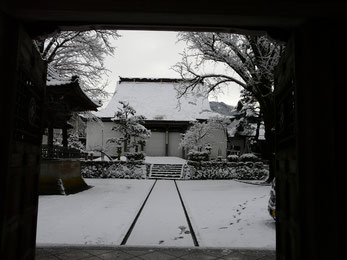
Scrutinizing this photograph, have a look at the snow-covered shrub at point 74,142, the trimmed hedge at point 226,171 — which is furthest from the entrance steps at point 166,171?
the snow-covered shrub at point 74,142

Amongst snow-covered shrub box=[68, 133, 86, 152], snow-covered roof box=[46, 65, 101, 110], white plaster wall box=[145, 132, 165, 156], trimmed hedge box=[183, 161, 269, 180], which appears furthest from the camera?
white plaster wall box=[145, 132, 165, 156]

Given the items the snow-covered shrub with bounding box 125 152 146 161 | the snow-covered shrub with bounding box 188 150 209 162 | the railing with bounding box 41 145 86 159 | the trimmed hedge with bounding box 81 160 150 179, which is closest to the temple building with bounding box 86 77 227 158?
the snow-covered shrub with bounding box 188 150 209 162

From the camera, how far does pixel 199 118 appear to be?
29.0 metres

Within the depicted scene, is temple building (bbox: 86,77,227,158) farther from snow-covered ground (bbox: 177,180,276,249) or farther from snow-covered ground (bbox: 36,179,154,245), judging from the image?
snow-covered ground (bbox: 36,179,154,245)

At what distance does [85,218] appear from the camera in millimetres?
7367

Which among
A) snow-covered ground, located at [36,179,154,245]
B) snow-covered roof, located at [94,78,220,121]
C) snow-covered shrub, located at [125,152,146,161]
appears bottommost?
snow-covered ground, located at [36,179,154,245]

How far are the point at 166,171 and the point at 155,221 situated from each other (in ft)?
47.9

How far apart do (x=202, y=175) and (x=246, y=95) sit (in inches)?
341

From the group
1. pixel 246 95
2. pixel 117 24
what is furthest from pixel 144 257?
pixel 246 95

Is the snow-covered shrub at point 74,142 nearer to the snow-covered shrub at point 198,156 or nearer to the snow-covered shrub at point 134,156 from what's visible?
the snow-covered shrub at point 134,156

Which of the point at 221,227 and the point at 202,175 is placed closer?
the point at 221,227

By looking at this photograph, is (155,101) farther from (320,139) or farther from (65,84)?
(320,139)

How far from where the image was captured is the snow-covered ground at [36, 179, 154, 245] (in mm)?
5512

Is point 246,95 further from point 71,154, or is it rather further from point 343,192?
point 343,192
